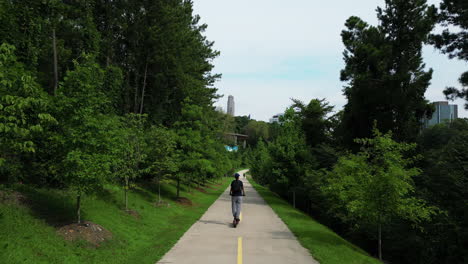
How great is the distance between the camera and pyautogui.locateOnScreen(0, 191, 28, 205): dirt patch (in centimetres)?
947

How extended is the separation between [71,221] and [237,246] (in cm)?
520

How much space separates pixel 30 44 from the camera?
13117 millimetres

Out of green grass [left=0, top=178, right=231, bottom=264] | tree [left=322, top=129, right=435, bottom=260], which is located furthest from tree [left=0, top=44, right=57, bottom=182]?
tree [left=322, top=129, right=435, bottom=260]

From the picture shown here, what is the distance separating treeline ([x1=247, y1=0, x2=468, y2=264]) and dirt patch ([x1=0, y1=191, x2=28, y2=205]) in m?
10.7

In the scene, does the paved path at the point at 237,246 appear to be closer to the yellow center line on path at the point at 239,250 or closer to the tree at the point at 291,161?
the yellow center line on path at the point at 239,250

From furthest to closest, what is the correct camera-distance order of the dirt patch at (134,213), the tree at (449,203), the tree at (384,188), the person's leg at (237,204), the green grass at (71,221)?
1. the dirt patch at (134,213)
2. the person's leg at (237,204)
3. the tree at (449,203)
4. the tree at (384,188)
5. the green grass at (71,221)

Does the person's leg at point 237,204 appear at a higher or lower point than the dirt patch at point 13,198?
lower

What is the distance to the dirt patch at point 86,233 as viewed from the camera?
8.70m

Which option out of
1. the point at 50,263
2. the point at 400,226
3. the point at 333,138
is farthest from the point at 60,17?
the point at 333,138

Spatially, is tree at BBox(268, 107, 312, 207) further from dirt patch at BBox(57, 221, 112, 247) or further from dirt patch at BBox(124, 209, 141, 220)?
dirt patch at BBox(57, 221, 112, 247)

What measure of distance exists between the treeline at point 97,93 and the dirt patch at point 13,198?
112 cm

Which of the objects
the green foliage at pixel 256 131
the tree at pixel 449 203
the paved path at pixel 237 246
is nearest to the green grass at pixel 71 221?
the paved path at pixel 237 246

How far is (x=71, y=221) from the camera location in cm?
989

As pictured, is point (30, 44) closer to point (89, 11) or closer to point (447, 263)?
point (89, 11)
